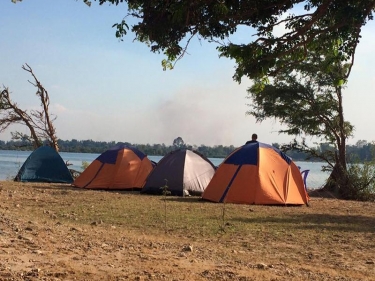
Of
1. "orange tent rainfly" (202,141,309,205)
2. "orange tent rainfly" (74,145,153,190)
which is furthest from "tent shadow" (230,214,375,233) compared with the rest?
"orange tent rainfly" (74,145,153,190)

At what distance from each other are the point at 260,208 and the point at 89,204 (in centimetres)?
361

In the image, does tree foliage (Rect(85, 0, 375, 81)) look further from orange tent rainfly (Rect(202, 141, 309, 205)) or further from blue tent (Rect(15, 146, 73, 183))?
blue tent (Rect(15, 146, 73, 183))

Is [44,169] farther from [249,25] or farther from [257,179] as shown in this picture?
[249,25]

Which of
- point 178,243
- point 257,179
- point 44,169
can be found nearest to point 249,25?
point 178,243

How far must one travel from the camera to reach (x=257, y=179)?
12.1m

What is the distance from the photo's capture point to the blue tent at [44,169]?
57.3 feet

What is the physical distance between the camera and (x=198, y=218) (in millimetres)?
8898

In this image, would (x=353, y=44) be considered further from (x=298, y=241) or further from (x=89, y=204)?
(x=89, y=204)

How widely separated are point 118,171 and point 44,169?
3365 mm

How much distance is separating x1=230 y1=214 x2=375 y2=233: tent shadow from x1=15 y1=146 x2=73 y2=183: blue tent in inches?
397

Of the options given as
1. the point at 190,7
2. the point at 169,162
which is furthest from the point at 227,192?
the point at 190,7

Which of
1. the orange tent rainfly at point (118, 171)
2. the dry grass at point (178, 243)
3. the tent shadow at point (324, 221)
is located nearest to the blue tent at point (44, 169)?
the orange tent rainfly at point (118, 171)

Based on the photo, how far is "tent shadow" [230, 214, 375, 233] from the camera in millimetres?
8430

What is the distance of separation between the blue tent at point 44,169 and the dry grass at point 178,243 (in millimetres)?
7058
